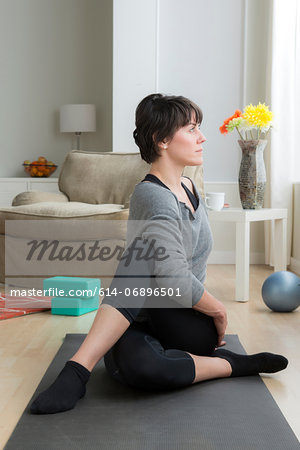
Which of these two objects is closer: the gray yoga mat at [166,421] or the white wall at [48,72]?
the gray yoga mat at [166,421]

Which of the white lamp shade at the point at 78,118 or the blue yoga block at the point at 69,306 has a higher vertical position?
the white lamp shade at the point at 78,118

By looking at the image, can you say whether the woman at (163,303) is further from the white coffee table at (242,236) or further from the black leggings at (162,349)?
the white coffee table at (242,236)

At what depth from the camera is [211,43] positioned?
15.6 ft

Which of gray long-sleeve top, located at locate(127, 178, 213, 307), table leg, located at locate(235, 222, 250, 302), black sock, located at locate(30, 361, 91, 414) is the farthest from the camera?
table leg, located at locate(235, 222, 250, 302)

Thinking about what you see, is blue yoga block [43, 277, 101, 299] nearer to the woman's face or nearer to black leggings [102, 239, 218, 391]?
black leggings [102, 239, 218, 391]

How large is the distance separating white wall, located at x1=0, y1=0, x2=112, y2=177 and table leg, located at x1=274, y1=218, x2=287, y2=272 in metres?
2.36

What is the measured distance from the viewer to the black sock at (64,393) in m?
1.56

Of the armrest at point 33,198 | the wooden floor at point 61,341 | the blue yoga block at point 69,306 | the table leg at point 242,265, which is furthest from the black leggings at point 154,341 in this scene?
the armrest at point 33,198

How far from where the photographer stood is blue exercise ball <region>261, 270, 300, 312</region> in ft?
9.59

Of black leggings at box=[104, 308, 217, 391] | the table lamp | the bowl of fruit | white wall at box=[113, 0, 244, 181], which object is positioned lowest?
black leggings at box=[104, 308, 217, 391]

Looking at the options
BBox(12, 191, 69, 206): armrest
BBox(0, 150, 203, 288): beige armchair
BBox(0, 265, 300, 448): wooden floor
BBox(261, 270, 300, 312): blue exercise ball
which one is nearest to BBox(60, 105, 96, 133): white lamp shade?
BBox(12, 191, 69, 206): armrest

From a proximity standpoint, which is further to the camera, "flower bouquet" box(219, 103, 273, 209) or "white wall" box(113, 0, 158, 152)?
"white wall" box(113, 0, 158, 152)

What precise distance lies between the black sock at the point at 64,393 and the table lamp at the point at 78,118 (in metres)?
4.01

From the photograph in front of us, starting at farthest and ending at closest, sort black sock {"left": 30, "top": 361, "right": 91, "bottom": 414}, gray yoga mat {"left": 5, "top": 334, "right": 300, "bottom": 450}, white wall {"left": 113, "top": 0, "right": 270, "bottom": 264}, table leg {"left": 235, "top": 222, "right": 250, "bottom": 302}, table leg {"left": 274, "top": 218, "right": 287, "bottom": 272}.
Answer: white wall {"left": 113, "top": 0, "right": 270, "bottom": 264}
table leg {"left": 274, "top": 218, "right": 287, "bottom": 272}
table leg {"left": 235, "top": 222, "right": 250, "bottom": 302}
black sock {"left": 30, "top": 361, "right": 91, "bottom": 414}
gray yoga mat {"left": 5, "top": 334, "right": 300, "bottom": 450}
